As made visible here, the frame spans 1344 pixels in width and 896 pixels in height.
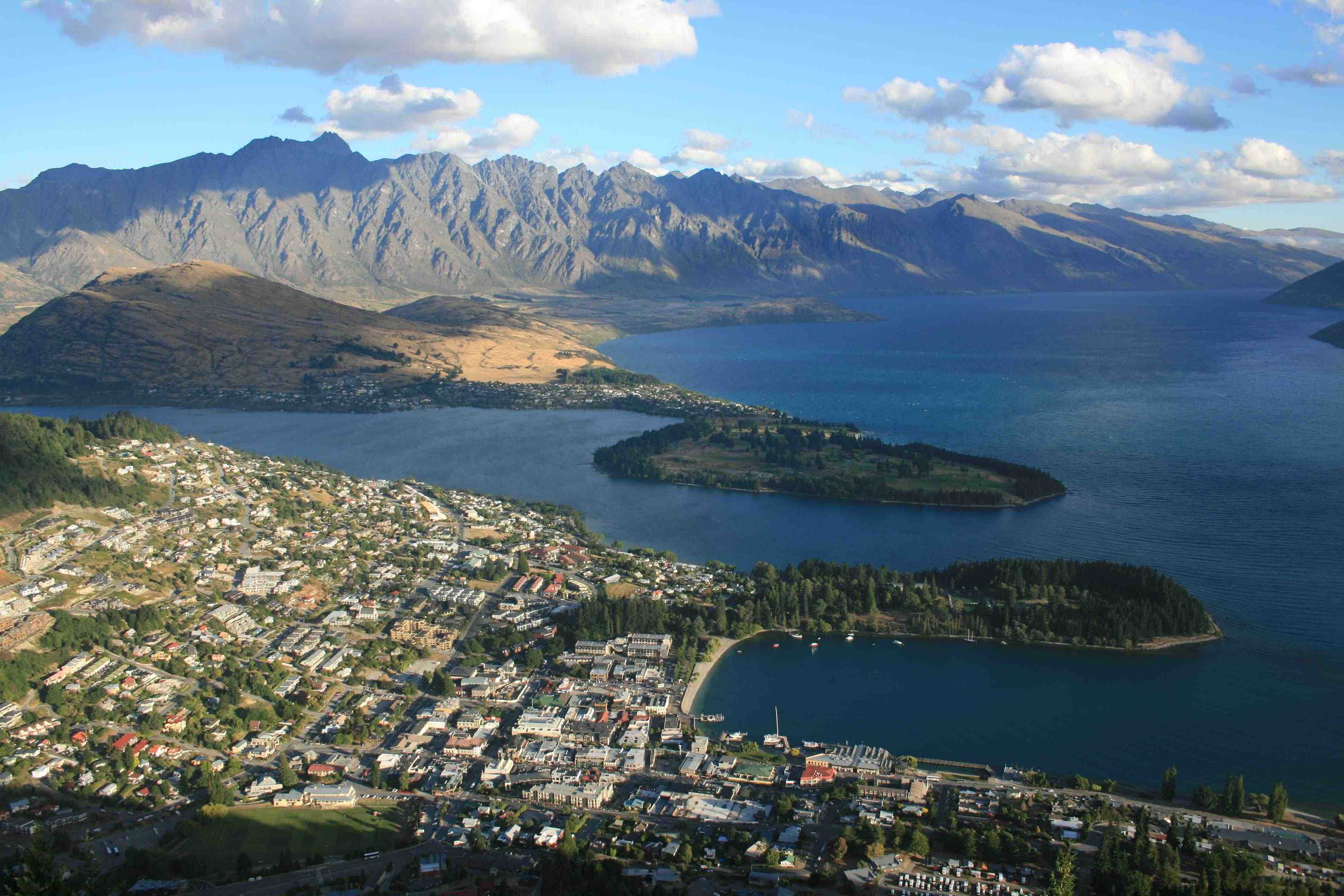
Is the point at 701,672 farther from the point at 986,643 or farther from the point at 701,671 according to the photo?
the point at 986,643

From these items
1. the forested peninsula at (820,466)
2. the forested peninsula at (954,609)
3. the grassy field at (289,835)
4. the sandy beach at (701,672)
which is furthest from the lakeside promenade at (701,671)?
the forested peninsula at (820,466)

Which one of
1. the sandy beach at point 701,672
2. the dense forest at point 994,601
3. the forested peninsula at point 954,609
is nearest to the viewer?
the sandy beach at point 701,672

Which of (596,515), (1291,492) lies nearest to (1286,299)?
(1291,492)

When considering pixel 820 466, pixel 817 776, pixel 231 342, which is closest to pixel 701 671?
pixel 817 776

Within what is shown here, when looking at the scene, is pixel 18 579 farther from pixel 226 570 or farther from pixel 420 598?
pixel 420 598

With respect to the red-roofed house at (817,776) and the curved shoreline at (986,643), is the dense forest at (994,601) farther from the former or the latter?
the red-roofed house at (817,776)
